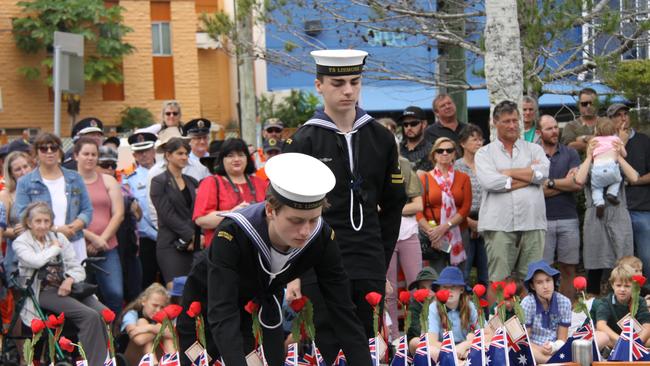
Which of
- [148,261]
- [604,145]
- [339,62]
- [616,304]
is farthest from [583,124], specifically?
[339,62]

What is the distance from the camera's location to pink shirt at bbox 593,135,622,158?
32.7 feet

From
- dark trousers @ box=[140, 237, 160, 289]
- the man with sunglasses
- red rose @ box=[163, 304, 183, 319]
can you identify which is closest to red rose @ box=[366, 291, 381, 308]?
red rose @ box=[163, 304, 183, 319]

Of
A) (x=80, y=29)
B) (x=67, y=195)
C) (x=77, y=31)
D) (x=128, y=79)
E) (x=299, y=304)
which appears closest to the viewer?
(x=299, y=304)

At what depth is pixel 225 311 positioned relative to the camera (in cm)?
514

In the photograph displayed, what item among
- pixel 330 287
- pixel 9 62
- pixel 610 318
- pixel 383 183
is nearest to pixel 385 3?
pixel 610 318

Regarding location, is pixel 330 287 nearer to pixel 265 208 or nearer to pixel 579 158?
pixel 265 208

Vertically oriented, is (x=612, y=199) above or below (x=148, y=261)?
above

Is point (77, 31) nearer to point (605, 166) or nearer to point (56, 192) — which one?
point (56, 192)

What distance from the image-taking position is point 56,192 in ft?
30.8

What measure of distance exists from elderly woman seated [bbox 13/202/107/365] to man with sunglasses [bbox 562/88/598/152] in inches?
194

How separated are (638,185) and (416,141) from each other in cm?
201

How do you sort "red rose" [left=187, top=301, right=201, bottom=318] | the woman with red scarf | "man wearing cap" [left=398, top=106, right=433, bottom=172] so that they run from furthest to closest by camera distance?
"man wearing cap" [left=398, top=106, right=433, bottom=172], the woman with red scarf, "red rose" [left=187, top=301, right=201, bottom=318]

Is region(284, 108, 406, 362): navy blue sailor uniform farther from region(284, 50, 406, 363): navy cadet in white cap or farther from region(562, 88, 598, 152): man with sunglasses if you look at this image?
region(562, 88, 598, 152): man with sunglasses

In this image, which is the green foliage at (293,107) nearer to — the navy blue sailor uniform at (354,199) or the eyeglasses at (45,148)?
the eyeglasses at (45,148)
